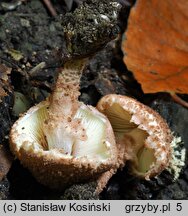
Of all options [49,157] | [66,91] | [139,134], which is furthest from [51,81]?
[49,157]

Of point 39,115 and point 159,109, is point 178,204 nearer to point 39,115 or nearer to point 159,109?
point 159,109

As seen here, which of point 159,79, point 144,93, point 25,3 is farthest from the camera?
point 25,3

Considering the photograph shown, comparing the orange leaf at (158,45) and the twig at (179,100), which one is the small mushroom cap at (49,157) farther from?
the twig at (179,100)

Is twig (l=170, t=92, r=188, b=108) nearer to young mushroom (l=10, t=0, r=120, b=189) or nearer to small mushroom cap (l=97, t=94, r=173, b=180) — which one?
small mushroom cap (l=97, t=94, r=173, b=180)

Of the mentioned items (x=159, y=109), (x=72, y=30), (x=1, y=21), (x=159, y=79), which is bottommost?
(x=159, y=109)

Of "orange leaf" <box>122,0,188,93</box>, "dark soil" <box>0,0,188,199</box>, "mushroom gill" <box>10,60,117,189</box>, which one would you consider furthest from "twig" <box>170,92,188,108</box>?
"mushroom gill" <box>10,60,117,189</box>

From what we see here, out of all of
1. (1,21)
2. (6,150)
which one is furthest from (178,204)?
(1,21)
